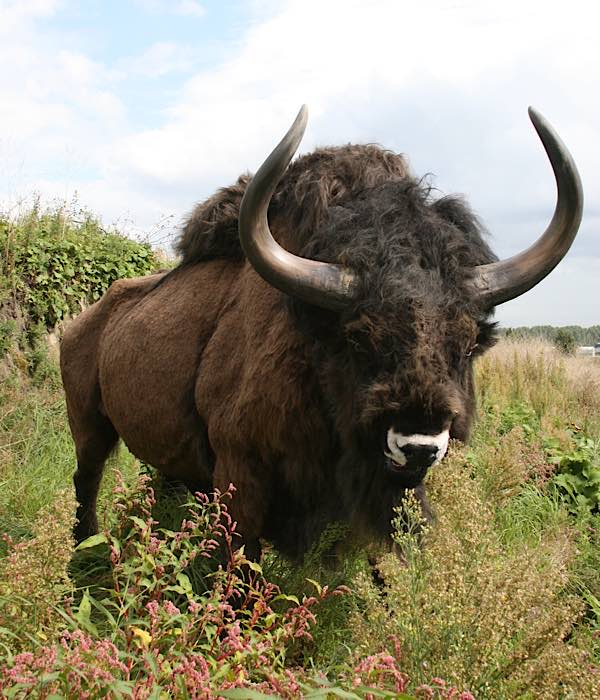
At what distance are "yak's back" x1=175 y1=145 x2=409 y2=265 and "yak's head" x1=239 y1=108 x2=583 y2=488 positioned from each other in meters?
0.15

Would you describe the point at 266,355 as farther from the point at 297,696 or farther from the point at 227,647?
the point at 297,696

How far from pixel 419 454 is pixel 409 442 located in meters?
0.07

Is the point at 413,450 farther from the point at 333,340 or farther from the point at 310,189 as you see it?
the point at 310,189

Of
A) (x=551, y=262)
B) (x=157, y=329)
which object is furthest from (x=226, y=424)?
(x=551, y=262)

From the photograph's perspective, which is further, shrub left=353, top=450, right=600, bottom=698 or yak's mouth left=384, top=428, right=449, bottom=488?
yak's mouth left=384, top=428, right=449, bottom=488

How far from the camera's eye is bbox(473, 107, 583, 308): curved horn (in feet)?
11.7

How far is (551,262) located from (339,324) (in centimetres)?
110

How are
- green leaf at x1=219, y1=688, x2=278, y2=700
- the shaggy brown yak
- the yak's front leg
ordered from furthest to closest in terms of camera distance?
the yak's front leg < the shaggy brown yak < green leaf at x1=219, y1=688, x2=278, y2=700

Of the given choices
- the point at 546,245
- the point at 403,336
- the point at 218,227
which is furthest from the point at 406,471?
the point at 218,227

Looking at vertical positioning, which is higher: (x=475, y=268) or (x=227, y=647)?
(x=475, y=268)

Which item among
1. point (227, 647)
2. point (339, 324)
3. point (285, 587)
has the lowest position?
point (285, 587)

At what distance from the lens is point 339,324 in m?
3.56

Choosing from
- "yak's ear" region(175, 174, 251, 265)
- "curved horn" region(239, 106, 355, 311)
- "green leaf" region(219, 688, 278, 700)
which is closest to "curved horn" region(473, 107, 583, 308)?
"curved horn" region(239, 106, 355, 311)

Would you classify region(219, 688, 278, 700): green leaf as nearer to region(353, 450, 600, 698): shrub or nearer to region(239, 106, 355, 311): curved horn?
region(353, 450, 600, 698): shrub
